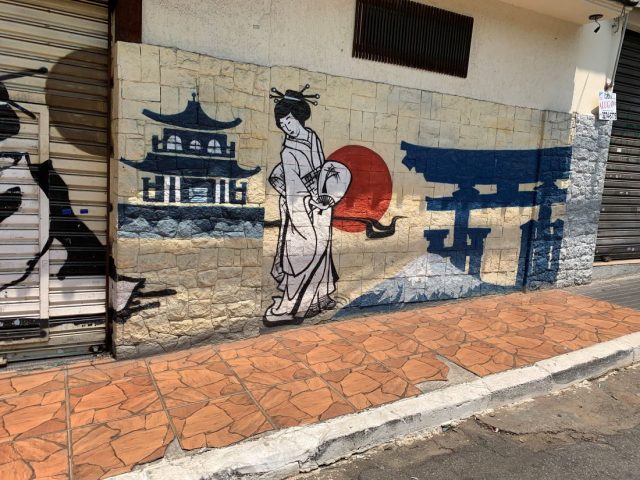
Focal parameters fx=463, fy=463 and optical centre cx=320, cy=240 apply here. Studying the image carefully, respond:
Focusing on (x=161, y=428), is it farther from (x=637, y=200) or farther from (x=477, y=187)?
(x=637, y=200)

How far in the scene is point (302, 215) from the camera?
4965mm

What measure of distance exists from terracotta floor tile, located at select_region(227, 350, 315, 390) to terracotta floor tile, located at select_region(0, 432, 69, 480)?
1367 millimetres

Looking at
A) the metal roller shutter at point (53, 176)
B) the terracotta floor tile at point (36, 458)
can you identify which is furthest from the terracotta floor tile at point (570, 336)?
the metal roller shutter at point (53, 176)

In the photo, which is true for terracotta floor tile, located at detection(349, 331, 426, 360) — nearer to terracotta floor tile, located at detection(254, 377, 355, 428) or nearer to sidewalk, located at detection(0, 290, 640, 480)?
sidewalk, located at detection(0, 290, 640, 480)

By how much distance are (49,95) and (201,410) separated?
2.85 metres

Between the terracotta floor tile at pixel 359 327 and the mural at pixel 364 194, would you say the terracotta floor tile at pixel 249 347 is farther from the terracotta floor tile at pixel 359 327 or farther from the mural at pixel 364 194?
the mural at pixel 364 194

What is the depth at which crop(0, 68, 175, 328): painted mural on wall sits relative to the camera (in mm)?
3787

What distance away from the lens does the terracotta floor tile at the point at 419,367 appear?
4043 millimetres

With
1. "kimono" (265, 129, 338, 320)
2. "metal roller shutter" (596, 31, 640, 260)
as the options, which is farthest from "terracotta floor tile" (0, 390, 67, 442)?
"metal roller shutter" (596, 31, 640, 260)

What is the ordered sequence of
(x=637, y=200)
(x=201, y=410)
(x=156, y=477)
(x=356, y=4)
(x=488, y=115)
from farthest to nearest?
(x=637, y=200)
(x=488, y=115)
(x=356, y=4)
(x=201, y=410)
(x=156, y=477)

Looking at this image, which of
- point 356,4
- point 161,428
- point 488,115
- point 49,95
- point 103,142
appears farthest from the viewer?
point 488,115

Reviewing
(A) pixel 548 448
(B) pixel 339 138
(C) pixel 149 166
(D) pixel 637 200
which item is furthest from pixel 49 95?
(D) pixel 637 200

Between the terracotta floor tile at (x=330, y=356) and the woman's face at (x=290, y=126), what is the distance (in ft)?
7.13

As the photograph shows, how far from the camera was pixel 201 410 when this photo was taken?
3.39m
